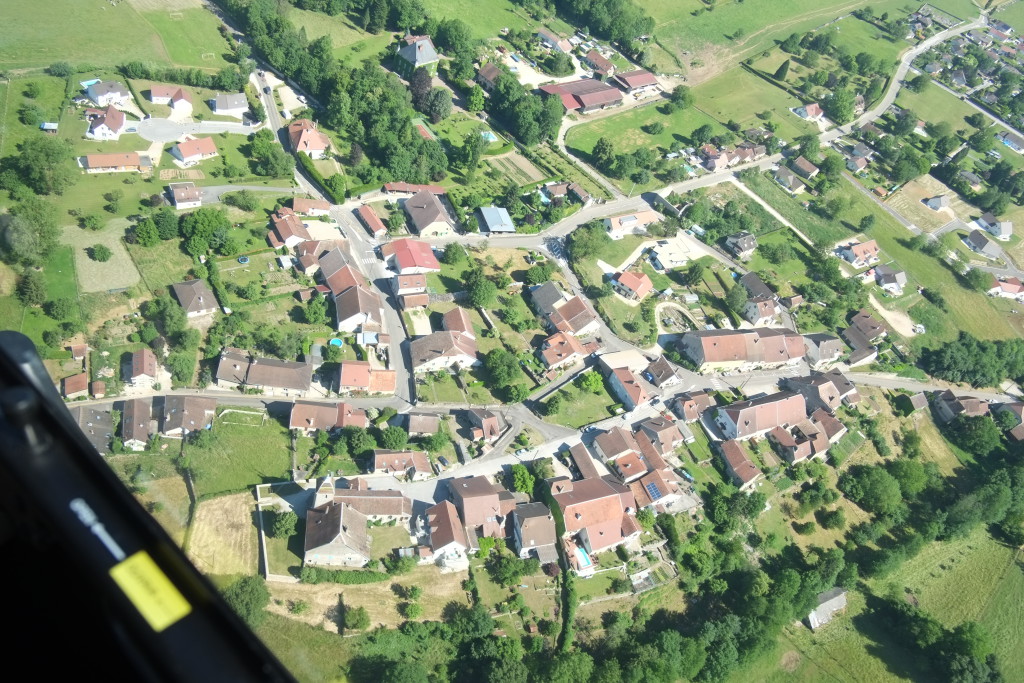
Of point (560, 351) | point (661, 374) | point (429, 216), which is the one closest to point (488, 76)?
point (429, 216)

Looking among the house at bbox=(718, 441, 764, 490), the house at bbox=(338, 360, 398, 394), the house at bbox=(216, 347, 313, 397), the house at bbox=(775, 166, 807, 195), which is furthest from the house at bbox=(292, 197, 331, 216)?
the house at bbox=(775, 166, 807, 195)

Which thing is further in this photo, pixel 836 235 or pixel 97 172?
pixel 836 235

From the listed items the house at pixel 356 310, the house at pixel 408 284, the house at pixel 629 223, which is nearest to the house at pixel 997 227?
the house at pixel 629 223

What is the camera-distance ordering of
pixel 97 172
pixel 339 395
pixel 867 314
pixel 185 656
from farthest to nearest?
pixel 867 314 → pixel 97 172 → pixel 339 395 → pixel 185 656

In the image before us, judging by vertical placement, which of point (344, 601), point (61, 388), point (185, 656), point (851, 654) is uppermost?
point (185, 656)

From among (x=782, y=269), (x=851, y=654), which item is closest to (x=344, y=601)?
(x=851, y=654)

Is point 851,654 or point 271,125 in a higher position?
point 271,125

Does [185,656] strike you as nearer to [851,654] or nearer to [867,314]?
[851,654]

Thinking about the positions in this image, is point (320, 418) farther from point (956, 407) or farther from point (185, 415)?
point (956, 407)
